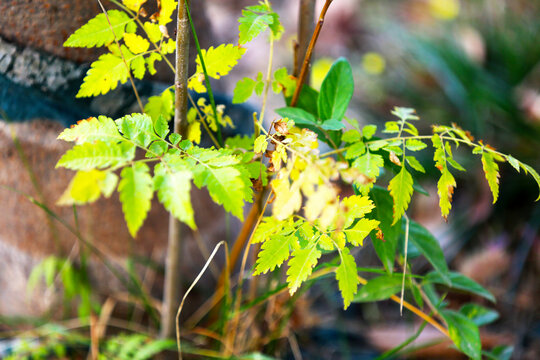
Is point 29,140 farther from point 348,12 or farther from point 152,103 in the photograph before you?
point 348,12

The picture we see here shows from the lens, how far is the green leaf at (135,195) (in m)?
0.39

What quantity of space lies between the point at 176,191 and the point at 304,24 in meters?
0.47

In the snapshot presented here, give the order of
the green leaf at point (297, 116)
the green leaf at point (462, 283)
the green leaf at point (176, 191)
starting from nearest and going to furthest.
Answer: the green leaf at point (176, 191) → the green leaf at point (297, 116) → the green leaf at point (462, 283)

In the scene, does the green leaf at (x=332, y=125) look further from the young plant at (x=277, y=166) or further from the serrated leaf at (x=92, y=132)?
the serrated leaf at (x=92, y=132)

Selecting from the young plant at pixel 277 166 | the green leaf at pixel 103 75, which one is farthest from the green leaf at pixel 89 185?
the green leaf at pixel 103 75

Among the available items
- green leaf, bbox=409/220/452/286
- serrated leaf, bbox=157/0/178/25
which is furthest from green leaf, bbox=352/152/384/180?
serrated leaf, bbox=157/0/178/25

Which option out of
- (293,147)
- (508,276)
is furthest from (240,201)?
(508,276)

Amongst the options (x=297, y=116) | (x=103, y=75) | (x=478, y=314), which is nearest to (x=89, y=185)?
(x=103, y=75)

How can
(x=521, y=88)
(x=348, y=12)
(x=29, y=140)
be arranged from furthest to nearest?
(x=348, y=12), (x=521, y=88), (x=29, y=140)

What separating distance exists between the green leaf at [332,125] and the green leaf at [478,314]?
493 mm

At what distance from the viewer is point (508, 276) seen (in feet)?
4.58

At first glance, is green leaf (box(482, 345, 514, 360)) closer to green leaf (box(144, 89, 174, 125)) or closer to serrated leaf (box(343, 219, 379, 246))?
serrated leaf (box(343, 219, 379, 246))

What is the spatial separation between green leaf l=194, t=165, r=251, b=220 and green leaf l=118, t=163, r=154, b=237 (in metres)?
0.05

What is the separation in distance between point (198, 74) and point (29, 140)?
46 cm
